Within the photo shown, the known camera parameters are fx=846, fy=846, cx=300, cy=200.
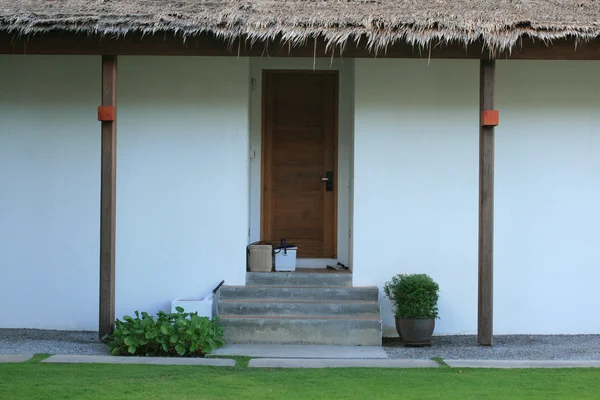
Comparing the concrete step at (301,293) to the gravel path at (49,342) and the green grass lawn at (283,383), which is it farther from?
the green grass lawn at (283,383)

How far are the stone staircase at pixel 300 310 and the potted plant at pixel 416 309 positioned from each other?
0.27 metres

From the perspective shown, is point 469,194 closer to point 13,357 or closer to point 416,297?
point 416,297

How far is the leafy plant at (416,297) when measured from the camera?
830cm

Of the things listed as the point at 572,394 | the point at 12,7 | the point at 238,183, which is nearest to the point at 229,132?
the point at 238,183

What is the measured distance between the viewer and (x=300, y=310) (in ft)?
28.3

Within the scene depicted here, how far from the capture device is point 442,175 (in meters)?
9.14

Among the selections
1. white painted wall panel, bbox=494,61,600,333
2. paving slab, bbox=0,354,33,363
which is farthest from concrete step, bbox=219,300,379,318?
paving slab, bbox=0,354,33,363

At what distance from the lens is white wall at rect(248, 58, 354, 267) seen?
32.3ft

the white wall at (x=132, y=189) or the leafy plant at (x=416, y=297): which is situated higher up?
the white wall at (x=132, y=189)

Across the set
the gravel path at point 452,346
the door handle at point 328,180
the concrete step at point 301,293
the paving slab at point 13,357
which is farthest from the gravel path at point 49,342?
the door handle at point 328,180

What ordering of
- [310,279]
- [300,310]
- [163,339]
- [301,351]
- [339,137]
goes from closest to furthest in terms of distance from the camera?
[163,339]
[301,351]
[300,310]
[310,279]
[339,137]

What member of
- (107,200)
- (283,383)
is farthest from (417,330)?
(107,200)

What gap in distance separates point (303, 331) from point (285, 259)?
3.93 feet

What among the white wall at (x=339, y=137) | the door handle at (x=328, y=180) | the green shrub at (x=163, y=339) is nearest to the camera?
the green shrub at (x=163, y=339)
